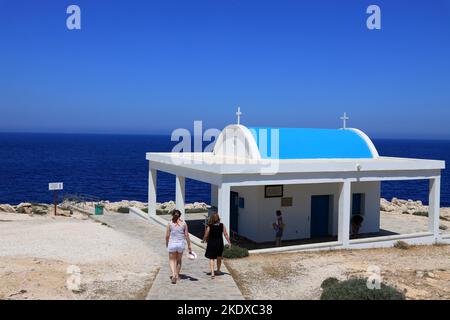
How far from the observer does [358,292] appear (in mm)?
10125

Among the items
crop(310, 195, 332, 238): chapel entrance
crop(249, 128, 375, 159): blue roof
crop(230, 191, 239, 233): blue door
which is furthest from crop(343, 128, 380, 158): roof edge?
crop(230, 191, 239, 233): blue door

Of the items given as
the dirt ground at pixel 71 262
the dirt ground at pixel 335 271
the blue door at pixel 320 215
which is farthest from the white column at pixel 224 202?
the blue door at pixel 320 215

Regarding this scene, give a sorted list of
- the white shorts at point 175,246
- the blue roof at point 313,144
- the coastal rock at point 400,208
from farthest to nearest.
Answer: the coastal rock at point 400,208
the blue roof at point 313,144
the white shorts at point 175,246

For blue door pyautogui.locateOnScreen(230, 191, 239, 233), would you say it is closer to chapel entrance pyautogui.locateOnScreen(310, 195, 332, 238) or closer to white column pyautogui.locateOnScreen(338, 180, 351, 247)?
chapel entrance pyautogui.locateOnScreen(310, 195, 332, 238)

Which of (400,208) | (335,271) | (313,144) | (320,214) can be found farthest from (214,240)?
(400,208)

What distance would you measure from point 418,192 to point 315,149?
164 ft

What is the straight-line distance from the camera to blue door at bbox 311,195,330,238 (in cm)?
1938

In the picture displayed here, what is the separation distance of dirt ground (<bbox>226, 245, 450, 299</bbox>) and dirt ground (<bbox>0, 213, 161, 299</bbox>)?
2.66 metres

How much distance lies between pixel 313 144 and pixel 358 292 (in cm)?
1048

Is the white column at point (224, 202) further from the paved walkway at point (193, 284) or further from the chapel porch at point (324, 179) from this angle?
the paved walkway at point (193, 284)

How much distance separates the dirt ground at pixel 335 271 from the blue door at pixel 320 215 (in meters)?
2.36

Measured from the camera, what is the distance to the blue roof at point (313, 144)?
19219 mm
